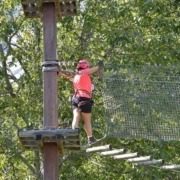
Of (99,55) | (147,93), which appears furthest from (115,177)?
(147,93)

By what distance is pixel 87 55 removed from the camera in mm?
11711

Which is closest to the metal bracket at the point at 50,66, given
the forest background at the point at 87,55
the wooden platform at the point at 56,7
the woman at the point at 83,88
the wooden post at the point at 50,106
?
the wooden post at the point at 50,106

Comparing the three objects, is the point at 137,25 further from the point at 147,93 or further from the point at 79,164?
the point at 147,93

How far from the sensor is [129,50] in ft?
37.8

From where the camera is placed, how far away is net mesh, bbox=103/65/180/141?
23.2 feet

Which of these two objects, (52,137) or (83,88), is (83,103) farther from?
(52,137)

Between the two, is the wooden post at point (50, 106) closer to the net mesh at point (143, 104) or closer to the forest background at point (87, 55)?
the net mesh at point (143, 104)

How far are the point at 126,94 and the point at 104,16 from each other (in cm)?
470

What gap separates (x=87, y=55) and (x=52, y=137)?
5.92 metres

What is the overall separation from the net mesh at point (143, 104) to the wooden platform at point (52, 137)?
3.73ft

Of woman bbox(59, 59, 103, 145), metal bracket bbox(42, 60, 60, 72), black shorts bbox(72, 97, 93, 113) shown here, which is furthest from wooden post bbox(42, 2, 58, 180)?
black shorts bbox(72, 97, 93, 113)

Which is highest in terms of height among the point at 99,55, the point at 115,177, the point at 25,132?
the point at 99,55

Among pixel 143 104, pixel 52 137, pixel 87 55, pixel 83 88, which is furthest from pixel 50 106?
pixel 87 55

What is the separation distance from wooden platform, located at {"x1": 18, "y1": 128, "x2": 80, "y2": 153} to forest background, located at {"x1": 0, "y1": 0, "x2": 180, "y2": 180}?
530 cm
